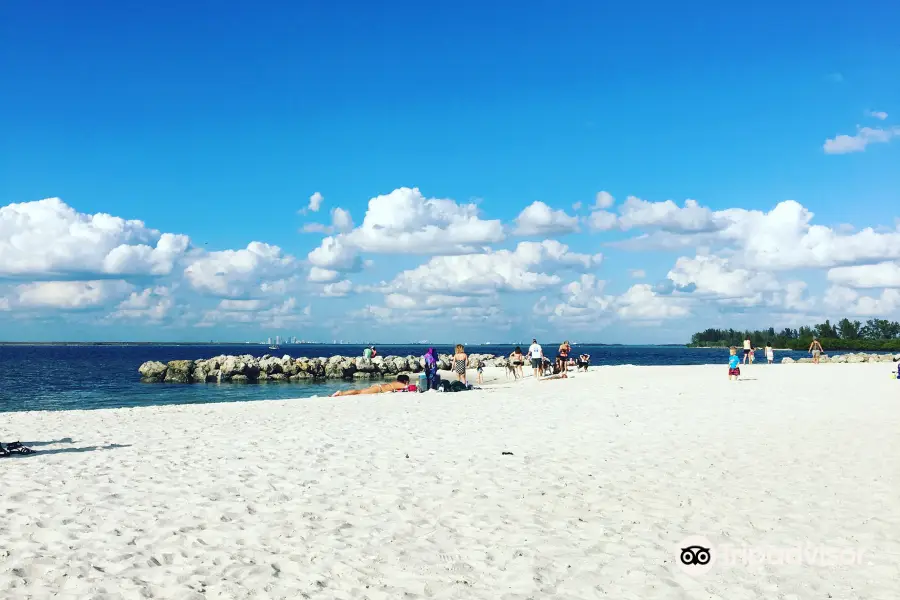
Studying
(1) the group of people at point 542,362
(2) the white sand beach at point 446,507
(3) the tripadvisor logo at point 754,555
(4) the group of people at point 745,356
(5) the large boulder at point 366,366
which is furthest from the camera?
(5) the large boulder at point 366,366

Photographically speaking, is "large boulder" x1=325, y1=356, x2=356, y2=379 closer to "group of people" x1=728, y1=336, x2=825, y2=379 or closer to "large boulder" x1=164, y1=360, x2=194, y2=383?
"large boulder" x1=164, y1=360, x2=194, y2=383

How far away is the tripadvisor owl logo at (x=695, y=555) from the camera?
696 centimetres

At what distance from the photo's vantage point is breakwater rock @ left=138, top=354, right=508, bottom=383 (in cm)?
5584

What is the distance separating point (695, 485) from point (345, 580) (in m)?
6.19

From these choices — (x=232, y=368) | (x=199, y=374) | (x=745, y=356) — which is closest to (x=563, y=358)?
(x=745, y=356)

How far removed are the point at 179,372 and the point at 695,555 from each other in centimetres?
5534

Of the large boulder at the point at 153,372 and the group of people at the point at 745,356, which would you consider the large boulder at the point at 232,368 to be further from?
the group of people at the point at 745,356

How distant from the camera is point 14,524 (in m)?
7.51

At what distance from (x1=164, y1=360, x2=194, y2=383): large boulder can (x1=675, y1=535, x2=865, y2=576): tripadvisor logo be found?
176ft

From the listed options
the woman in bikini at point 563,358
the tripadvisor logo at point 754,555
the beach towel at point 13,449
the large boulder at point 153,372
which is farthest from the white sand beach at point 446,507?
the large boulder at point 153,372

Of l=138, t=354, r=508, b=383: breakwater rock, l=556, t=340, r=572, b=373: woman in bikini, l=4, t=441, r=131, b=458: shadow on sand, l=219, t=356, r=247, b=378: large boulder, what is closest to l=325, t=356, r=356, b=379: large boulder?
l=138, t=354, r=508, b=383: breakwater rock

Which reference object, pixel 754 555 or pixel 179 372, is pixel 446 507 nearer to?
pixel 754 555

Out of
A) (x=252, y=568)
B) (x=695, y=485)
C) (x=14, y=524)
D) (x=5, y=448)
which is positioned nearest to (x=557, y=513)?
(x=695, y=485)

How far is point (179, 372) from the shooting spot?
183 ft
